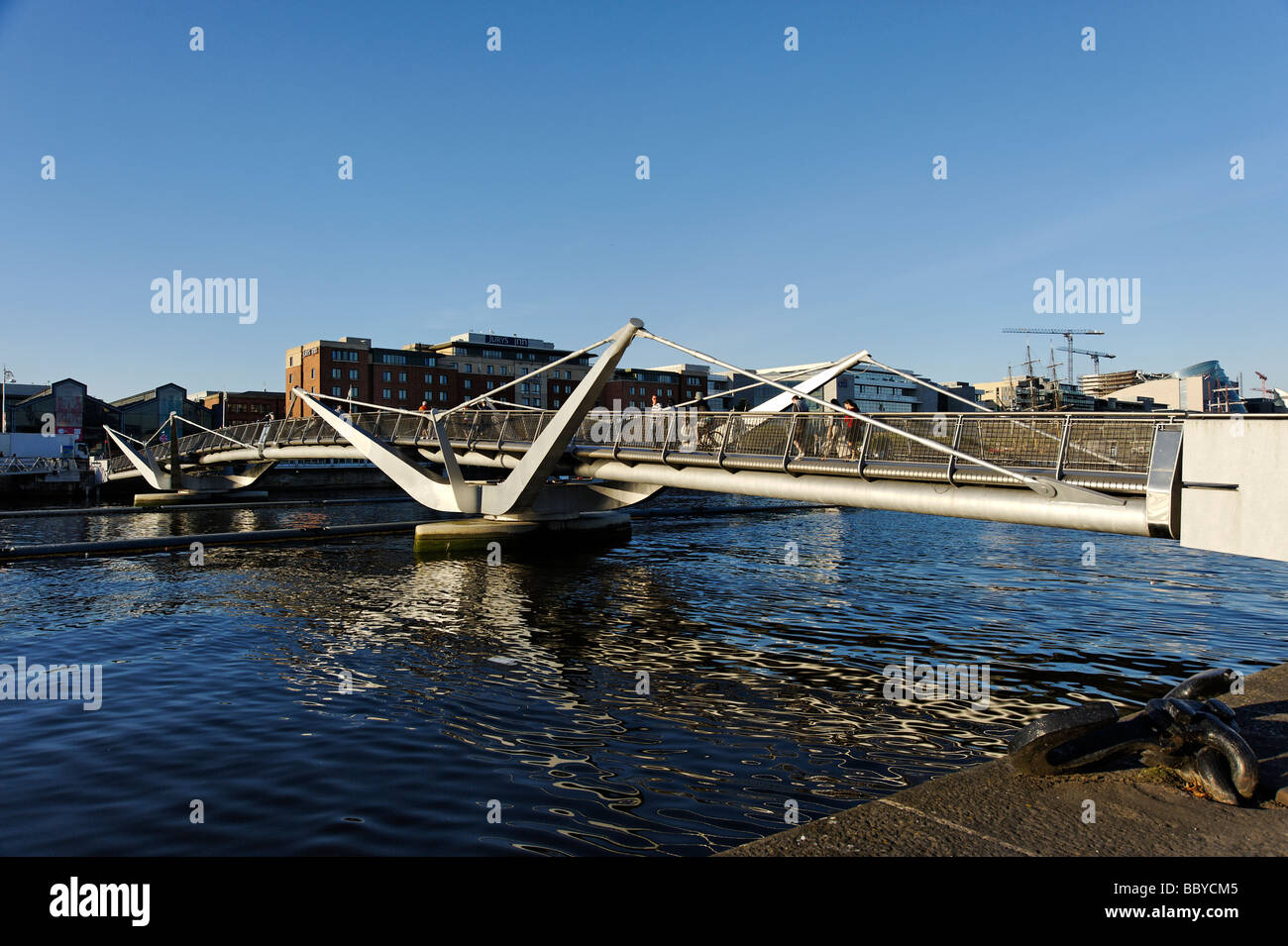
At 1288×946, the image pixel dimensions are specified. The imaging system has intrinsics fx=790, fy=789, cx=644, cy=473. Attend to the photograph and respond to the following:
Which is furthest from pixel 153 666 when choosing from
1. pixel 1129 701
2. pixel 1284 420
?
pixel 1284 420

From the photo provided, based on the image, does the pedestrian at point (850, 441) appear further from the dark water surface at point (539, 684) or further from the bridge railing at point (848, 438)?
the dark water surface at point (539, 684)

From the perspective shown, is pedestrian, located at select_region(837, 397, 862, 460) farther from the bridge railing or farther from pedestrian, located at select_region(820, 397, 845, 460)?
pedestrian, located at select_region(820, 397, 845, 460)

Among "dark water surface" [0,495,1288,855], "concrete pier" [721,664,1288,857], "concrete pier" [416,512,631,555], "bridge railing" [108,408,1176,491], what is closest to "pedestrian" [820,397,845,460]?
"bridge railing" [108,408,1176,491]

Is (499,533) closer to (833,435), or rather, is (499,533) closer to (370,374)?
(833,435)

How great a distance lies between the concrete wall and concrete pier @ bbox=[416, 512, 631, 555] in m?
23.5

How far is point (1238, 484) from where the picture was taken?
8742mm

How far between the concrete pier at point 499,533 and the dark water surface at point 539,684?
1.77 metres

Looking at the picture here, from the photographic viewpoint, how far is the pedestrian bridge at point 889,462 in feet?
29.4

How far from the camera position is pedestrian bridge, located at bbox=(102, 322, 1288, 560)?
897 cm

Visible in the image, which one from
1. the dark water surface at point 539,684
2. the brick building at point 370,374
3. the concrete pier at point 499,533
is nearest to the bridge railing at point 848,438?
the concrete pier at point 499,533

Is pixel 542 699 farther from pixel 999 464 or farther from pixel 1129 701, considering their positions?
pixel 999 464

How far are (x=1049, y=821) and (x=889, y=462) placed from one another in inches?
540
